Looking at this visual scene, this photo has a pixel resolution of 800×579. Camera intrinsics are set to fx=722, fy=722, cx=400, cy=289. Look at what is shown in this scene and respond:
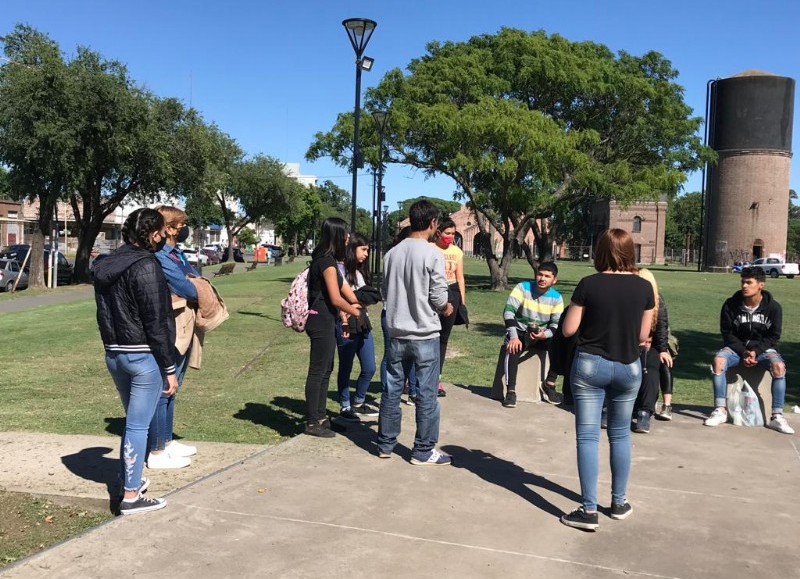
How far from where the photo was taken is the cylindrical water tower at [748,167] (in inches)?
2509

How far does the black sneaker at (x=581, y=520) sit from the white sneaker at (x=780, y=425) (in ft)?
9.81

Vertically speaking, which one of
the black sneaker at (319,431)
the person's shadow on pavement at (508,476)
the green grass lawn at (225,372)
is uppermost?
the black sneaker at (319,431)

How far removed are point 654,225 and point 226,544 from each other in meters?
96.7

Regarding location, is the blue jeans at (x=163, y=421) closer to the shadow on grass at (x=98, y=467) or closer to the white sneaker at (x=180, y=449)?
the white sneaker at (x=180, y=449)

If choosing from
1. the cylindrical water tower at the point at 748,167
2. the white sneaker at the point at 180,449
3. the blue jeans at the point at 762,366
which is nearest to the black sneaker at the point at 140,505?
the white sneaker at the point at 180,449

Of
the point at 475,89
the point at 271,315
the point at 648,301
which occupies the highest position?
the point at 475,89

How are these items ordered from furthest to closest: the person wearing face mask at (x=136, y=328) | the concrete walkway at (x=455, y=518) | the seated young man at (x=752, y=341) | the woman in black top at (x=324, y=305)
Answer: the seated young man at (x=752, y=341) < the woman in black top at (x=324, y=305) < the person wearing face mask at (x=136, y=328) < the concrete walkway at (x=455, y=518)

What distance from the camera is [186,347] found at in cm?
485

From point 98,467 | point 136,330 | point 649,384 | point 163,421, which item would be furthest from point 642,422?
point 98,467

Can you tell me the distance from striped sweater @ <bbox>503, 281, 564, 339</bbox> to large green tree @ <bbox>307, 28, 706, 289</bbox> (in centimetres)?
1823

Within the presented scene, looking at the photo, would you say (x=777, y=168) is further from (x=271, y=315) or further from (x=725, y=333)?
(x=725, y=333)

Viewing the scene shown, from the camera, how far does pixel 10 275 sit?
26.1 meters

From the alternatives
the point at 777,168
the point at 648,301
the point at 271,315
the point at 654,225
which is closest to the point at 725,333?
the point at 648,301

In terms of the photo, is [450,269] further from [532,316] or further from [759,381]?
[759,381]
